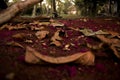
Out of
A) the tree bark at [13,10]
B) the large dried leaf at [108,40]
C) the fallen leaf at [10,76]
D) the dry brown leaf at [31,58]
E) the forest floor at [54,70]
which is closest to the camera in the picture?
the fallen leaf at [10,76]

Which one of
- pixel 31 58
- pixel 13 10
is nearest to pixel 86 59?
pixel 31 58

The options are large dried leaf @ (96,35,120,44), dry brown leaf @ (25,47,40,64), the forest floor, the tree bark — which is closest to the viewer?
the forest floor

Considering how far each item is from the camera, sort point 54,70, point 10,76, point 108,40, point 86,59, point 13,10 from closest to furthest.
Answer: point 10,76
point 54,70
point 86,59
point 108,40
point 13,10

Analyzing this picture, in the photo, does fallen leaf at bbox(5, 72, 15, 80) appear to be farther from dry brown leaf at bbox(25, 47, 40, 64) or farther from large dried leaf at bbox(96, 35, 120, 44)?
large dried leaf at bbox(96, 35, 120, 44)

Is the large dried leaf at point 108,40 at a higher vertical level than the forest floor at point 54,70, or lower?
higher

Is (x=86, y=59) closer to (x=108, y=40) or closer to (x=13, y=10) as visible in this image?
(x=108, y=40)

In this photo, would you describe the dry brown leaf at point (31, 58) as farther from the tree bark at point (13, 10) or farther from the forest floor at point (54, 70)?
the tree bark at point (13, 10)

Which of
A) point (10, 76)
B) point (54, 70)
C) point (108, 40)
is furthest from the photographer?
point (108, 40)

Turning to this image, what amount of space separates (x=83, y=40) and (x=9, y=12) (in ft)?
7.50

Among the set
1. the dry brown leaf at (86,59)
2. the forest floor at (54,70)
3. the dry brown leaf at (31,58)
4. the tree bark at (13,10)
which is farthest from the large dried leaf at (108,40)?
the tree bark at (13,10)

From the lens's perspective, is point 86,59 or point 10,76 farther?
point 86,59

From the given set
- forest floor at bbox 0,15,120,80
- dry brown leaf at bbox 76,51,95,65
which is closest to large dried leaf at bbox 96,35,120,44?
forest floor at bbox 0,15,120,80

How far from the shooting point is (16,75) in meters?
2.99

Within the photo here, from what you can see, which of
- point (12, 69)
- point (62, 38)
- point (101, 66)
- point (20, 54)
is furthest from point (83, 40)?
point (12, 69)
